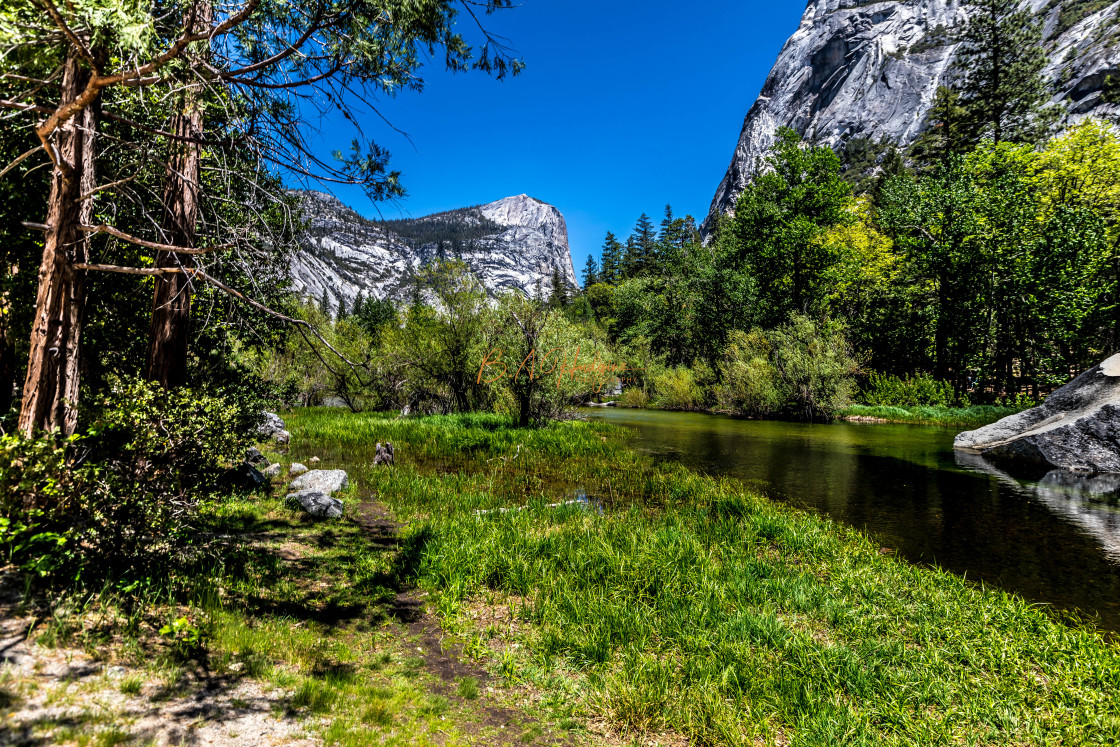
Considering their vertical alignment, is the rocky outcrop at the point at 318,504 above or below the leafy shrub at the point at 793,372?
below

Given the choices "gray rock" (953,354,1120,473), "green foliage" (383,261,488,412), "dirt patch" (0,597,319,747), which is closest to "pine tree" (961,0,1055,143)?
"gray rock" (953,354,1120,473)

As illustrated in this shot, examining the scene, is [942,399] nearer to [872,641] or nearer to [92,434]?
[872,641]

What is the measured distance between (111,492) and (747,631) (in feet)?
19.5

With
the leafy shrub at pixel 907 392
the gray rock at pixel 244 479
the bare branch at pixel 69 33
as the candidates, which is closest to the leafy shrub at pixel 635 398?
the leafy shrub at pixel 907 392

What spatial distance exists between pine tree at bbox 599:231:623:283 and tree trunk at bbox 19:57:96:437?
84.2 meters

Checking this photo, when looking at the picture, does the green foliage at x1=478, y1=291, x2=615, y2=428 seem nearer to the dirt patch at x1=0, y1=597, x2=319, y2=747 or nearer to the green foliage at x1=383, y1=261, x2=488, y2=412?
the green foliage at x1=383, y1=261, x2=488, y2=412

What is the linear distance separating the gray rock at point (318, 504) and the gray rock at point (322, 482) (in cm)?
81

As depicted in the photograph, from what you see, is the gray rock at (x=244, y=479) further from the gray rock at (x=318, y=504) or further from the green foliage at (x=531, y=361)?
the green foliage at (x=531, y=361)

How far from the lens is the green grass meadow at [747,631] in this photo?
11.2ft

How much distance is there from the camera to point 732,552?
6629mm

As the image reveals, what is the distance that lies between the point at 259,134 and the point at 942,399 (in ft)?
116

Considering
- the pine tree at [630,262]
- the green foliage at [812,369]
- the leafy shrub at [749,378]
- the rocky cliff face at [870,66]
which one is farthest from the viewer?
the pine tree at [630,262]

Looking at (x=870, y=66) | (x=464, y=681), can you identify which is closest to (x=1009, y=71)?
(x=464, y=681)

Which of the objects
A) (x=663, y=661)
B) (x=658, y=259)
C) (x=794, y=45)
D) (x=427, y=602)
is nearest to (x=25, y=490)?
(x=427, y=602)
